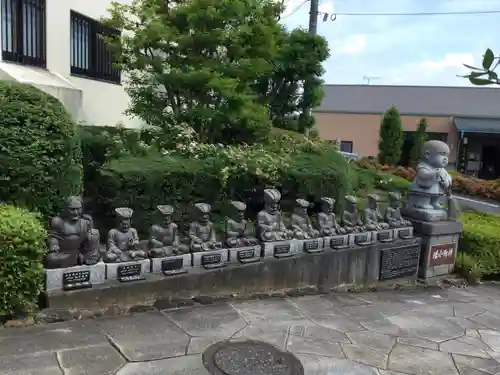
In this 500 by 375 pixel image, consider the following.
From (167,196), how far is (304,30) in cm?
1005

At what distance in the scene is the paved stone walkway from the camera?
12.6ft

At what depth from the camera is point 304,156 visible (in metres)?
8.48

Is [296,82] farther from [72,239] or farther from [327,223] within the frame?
[72,239]

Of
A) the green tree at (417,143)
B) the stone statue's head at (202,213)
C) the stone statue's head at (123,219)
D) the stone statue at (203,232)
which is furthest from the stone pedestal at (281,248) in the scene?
the green tree at (417,143)

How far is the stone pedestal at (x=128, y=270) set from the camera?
191 inches

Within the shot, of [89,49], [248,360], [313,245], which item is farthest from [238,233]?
[89,49]

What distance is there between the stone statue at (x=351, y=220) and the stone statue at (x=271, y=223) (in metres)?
1.09

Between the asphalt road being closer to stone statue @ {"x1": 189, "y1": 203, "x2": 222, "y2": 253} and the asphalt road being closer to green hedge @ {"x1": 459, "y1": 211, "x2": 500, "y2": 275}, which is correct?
green hedge @ {"x1": 459, "y1": 211, "x2": 500, "y2": 275}

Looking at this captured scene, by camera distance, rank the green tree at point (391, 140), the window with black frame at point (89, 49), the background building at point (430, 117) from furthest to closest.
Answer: the background building at point (430, 117), the green tree at point (391, 140), the window with black frame at point (89, 49)

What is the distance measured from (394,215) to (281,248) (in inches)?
93.3

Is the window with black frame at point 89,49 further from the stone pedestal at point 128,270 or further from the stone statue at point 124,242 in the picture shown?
the stone pedestal at point 128,270

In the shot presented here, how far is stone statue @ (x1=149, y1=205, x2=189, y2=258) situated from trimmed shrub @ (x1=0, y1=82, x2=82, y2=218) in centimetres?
105

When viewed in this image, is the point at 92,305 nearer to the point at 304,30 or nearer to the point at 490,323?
the point at 490,323

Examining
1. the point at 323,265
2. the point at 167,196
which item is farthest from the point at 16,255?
the point at 323,265
